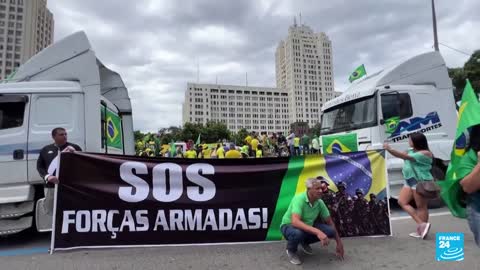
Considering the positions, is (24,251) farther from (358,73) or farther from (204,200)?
(358,73)

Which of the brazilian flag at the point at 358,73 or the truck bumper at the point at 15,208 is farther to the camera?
the brazilian flag at the point at 358,73

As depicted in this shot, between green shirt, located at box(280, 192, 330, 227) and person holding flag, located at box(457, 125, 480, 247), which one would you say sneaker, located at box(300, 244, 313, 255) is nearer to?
green shirt, located at box(280, 192, 330, 227)

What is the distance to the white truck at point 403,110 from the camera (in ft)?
22.9

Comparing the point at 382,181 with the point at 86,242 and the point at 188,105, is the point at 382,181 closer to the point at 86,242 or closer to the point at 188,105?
the point at 86,242

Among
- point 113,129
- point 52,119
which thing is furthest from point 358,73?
point 52,119

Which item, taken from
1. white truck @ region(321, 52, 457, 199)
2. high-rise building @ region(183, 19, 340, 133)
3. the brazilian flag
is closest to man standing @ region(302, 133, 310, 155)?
the brazilian flag

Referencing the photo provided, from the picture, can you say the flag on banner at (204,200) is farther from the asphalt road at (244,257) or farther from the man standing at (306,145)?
the man standing at (306,145)

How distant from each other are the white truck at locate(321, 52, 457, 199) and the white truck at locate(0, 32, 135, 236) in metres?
5.42

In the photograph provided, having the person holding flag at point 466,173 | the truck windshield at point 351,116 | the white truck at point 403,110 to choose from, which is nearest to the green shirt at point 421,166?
the white truck at point 403,110

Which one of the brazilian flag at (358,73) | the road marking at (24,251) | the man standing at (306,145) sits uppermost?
the brazilian flag at (358,73)

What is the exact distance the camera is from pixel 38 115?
17.3ft

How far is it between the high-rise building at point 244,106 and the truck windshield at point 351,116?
140327 millimetres

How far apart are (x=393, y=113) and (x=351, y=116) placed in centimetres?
94

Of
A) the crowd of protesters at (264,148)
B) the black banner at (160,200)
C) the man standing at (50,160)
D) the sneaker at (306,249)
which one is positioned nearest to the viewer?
the sneaker at (306,249)
